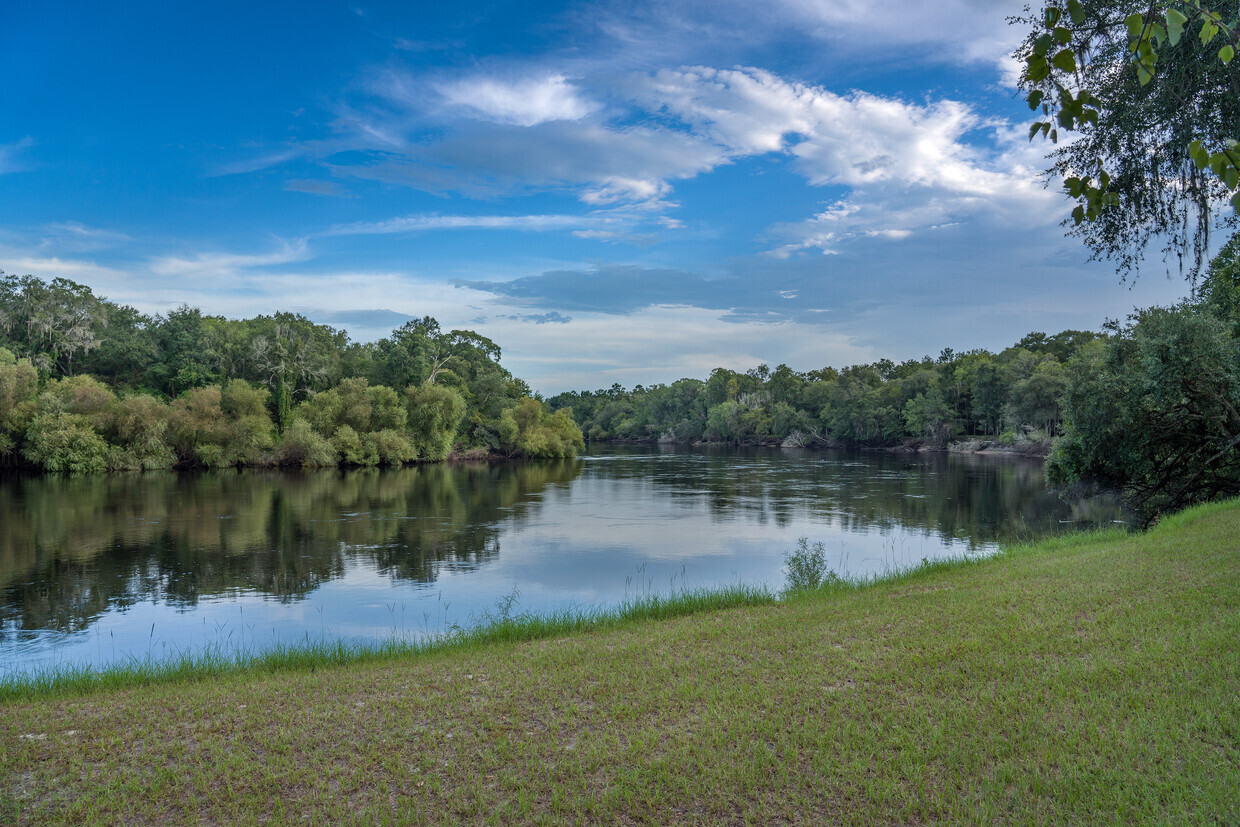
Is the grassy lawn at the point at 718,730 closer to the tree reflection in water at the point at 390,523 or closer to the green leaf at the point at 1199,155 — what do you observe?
the green leaf at the point at 1199,155

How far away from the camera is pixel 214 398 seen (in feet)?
193

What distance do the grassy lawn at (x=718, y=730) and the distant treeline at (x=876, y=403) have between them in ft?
213

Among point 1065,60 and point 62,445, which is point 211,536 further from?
point 62,445

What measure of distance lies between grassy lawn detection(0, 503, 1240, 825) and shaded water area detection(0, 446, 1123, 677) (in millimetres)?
6697

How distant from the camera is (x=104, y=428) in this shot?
5338 centimetres

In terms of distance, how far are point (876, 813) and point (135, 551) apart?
83.0ft

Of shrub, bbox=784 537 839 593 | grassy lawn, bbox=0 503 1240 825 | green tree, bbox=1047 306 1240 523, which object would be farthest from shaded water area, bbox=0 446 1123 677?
grassy lawn, bbox=0 503 1240 825

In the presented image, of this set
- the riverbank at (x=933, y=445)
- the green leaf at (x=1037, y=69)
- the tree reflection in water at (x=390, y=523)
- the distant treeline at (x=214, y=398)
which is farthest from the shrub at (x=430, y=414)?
the green leaf at (x=1037, y=69)

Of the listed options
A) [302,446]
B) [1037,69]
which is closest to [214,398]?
[302,446]

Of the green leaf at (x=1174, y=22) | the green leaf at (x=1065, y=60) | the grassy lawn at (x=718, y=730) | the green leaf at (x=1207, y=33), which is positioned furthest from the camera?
the grassy lawn at (x=718, y=730)

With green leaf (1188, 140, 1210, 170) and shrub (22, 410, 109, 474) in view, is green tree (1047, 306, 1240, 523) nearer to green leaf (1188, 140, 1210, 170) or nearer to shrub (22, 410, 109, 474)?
green leaf (1188, 140, 1210, 170)

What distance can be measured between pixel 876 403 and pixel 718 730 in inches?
4213

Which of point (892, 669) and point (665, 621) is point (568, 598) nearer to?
point (665, 621)

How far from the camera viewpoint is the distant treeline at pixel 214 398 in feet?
170
